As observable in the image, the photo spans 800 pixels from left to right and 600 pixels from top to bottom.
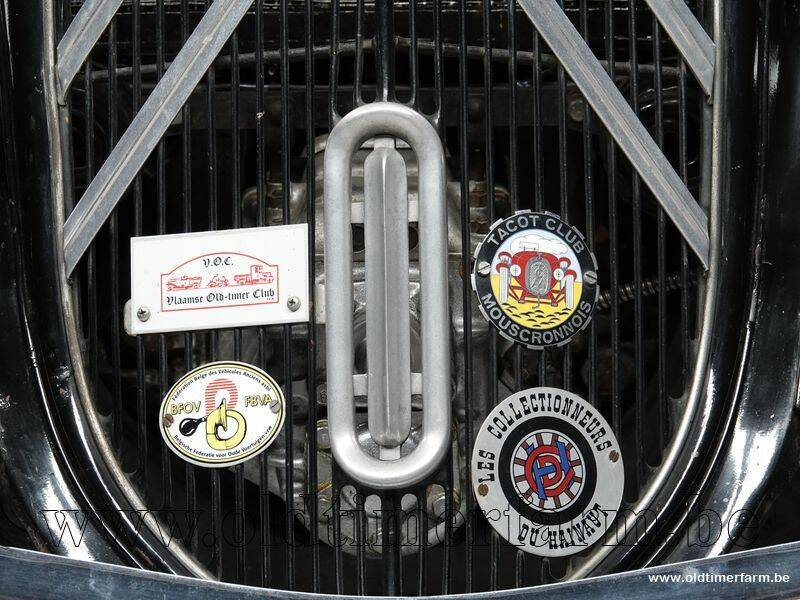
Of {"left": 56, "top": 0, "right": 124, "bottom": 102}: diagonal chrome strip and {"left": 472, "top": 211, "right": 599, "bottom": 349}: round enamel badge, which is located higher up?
{"left": 56, "top": 0, "right": 124, "bottom": 102}: diagonal chrome strip

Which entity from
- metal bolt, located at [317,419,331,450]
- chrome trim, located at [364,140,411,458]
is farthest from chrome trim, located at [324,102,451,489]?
metal bolt, located at [317,419,331,450]

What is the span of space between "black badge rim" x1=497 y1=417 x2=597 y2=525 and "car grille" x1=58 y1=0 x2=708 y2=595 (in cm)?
5

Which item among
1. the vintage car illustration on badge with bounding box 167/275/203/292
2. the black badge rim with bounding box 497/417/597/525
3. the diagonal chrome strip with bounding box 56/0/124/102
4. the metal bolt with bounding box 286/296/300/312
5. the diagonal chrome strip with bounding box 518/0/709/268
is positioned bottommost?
the black badge rim with bounding box 497/417/597/525

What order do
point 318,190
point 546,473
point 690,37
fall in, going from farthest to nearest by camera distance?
point 318,190 < point 690,37 < point 546,473

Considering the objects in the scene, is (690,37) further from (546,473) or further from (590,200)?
(546,473)

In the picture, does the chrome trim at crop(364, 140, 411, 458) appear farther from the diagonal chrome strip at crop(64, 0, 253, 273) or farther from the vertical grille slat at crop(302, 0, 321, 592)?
the diagonal chrome strip at crop(64, 0, 253, 273)

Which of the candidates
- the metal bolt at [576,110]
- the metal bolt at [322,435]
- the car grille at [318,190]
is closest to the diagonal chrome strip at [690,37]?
the car grille at [318,190]

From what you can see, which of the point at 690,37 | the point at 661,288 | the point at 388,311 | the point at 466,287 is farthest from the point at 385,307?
the point at 690,37

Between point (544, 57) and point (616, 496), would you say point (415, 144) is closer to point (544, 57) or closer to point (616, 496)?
point (544, 57)

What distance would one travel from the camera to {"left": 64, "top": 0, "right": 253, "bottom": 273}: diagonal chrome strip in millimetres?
1610

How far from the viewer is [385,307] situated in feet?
5.01

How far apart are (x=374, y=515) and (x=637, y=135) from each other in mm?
602

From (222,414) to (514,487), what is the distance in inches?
14.8

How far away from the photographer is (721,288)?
5.22ft
